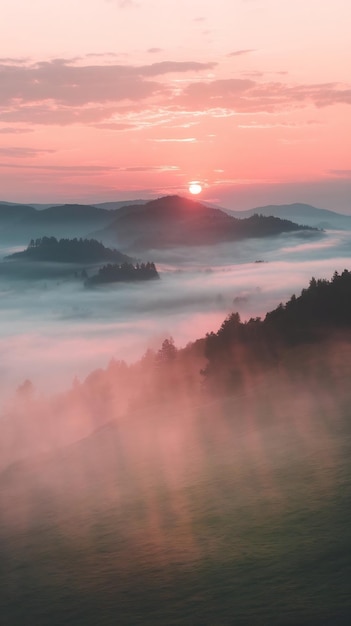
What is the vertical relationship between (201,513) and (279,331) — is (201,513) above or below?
below

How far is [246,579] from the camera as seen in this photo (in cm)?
4094

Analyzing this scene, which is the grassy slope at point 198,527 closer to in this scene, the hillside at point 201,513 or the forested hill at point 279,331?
the hillside at point 201,513

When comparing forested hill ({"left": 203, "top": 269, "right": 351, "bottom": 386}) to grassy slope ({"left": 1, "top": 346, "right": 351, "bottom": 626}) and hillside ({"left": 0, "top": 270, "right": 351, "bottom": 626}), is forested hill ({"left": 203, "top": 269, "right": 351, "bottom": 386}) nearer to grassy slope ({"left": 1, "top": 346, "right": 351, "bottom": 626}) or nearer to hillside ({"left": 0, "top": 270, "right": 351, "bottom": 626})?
hillside ({"left": 0, "top": 270, "right": 351, "bottom": 626})

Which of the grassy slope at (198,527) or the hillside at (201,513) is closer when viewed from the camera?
the grassy slope at (198,527)

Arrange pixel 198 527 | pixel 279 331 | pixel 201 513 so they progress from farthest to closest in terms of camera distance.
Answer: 1. pixel 279 331
2. pixel 201 513
3. pixel 198 527

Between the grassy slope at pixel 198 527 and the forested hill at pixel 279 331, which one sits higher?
the forested hill at pixel 279 331

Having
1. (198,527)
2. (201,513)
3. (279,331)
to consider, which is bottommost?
(198,527)

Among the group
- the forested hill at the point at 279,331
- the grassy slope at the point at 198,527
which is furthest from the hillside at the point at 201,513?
the forested hill at the point at 279,331

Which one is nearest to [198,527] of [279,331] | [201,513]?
[201,513]

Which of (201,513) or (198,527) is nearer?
(198,527)

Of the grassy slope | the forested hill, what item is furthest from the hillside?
the forested hill

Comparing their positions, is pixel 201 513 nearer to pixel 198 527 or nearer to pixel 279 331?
pixel 198 527

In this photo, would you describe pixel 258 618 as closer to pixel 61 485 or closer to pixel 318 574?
pixel 318 574

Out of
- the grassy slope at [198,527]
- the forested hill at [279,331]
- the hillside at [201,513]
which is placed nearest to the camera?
the grassy slope at [198,527]
